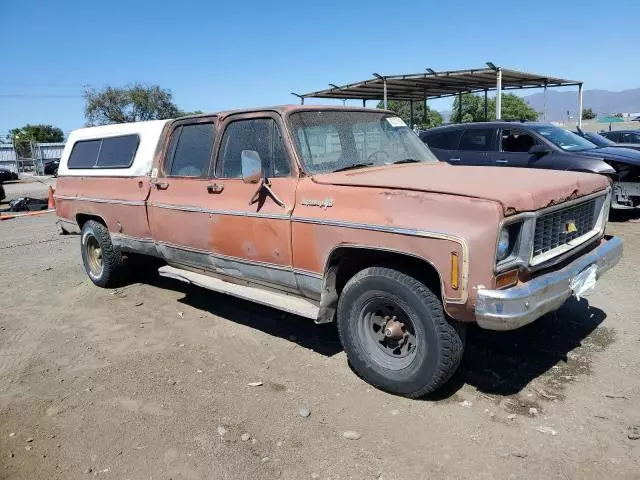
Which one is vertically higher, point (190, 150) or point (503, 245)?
point (190, 150)

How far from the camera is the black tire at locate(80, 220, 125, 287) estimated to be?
6.12 m

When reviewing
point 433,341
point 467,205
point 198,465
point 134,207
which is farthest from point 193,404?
point 134,207

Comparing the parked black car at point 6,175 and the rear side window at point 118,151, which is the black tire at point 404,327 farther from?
the parked black car at point 6,175

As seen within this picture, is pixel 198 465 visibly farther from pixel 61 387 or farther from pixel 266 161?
pixel 266 161

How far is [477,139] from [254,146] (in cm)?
609

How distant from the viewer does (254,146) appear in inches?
172

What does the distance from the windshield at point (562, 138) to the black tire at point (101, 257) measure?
7.03 metres

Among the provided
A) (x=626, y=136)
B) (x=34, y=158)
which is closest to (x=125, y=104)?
(x=34, y=158)

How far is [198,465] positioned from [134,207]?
3.29 m

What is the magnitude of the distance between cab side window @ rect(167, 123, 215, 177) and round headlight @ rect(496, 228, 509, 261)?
273 cm

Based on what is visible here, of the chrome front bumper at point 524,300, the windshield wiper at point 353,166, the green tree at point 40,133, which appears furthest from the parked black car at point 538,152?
the green tree at point 40,133

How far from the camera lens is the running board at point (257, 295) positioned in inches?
154

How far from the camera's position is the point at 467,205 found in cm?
298

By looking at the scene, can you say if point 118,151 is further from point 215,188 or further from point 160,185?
point 215,188
